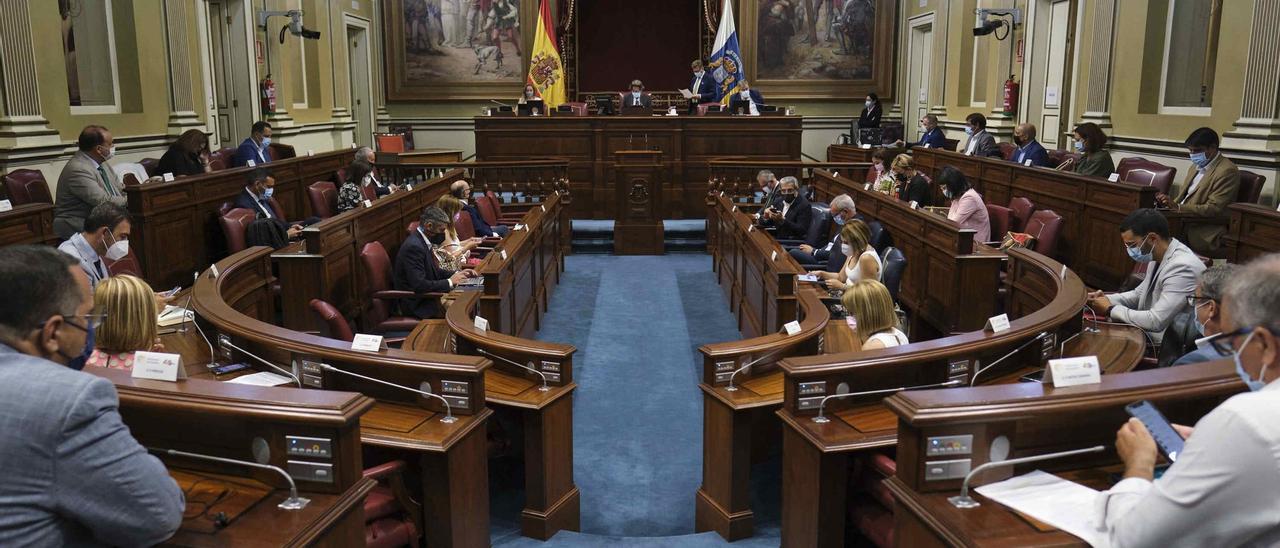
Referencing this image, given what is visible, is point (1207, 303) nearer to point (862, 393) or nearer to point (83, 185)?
point (862, 393)

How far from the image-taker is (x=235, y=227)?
6.95m

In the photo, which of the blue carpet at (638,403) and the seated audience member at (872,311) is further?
the blue carpet at (638,403)

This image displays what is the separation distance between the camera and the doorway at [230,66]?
1195 cm

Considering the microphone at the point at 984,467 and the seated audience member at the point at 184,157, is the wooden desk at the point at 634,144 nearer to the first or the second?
the seated audience member at the point at 184,157

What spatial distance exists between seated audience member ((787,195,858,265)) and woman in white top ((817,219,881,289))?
92cm

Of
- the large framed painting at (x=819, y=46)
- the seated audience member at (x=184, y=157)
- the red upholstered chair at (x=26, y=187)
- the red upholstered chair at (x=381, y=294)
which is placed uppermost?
the large framed painting at (x=819, y=46)

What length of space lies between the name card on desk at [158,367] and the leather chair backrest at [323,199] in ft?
20.9

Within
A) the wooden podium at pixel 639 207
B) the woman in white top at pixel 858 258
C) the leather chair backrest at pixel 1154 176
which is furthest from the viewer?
the wooden podium at pixel 639 207

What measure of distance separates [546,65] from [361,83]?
390 centimetres

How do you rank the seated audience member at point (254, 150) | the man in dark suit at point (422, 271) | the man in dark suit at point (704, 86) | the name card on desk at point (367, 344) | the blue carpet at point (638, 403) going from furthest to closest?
the man in dark suit at point (704, 86), the seated audience member at point (254, 150), the man in dark suit at point (422, 271), the blue carpet at point (638, 403), the name card on desk at point (367, 344)

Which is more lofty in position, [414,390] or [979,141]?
[979,141]

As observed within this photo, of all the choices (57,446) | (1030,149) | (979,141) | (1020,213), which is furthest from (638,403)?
(979,141)

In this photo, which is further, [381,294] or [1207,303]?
[381,294]

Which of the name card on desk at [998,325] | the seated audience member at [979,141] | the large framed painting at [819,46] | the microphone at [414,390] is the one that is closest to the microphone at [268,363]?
the microphone at [414,390]
